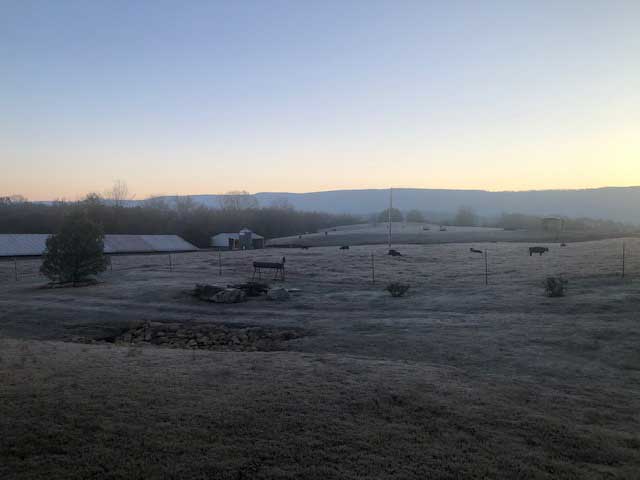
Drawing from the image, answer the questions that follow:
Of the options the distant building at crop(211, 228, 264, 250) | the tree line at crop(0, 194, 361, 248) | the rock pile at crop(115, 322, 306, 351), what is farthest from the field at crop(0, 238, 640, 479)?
the tree line at crop(0, 194, 361, 248)

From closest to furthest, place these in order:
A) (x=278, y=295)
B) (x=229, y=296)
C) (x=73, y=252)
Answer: (x=229, y=296)
(x=278, y=295)
(x=73, y=252)

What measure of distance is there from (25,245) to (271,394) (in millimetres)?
64500

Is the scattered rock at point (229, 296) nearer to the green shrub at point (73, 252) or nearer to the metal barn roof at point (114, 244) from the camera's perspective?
the green shrub at point (73, 252)

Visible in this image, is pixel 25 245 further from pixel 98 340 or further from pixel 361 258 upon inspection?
pixel 98 340

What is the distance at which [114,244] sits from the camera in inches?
2714

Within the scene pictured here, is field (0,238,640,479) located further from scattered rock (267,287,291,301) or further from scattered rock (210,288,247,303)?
scattered rock (267,287,291,301)

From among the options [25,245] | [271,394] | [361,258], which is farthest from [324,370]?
[25,245]

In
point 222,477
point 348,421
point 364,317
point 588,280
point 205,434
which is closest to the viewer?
point 222,477

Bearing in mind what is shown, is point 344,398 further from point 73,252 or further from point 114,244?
point 114,244

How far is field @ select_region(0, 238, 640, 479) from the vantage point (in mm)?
6395

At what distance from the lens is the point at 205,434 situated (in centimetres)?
705

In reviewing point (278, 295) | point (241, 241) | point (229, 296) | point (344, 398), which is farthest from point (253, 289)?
point (241, 241)

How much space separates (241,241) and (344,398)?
76.1 metres

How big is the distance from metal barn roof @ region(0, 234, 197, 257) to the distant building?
8.86 m
